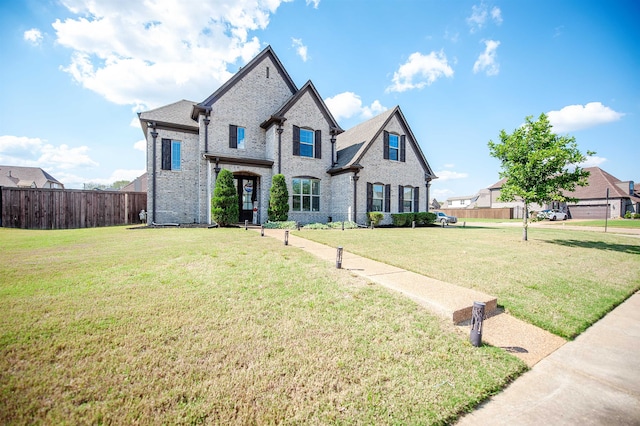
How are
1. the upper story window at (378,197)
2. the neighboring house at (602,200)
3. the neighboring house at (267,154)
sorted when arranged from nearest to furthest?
the neighboring house at (267,154)
the upper story window at (378,197)
the neighboring house at (602,200)

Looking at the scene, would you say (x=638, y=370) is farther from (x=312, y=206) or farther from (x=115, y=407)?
(x=312, y=206)

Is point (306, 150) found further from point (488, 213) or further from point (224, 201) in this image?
point (488, 213)

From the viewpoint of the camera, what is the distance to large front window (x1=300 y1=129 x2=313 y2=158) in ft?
57.2

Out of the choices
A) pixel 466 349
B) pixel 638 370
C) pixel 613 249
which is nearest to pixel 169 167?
pixel 466 349

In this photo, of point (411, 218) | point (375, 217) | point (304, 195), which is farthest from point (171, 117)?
point (411, 218)

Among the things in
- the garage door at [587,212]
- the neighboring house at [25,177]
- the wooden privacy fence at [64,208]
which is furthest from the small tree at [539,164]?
the neighboring house at [25,177]

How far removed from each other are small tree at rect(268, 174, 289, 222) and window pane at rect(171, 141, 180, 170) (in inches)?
229

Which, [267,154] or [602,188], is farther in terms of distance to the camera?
[602,188]

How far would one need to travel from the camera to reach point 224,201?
14.3m

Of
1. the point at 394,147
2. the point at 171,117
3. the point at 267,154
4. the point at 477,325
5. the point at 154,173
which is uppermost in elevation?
Answer: the point at 171,117

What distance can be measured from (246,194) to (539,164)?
14.8 m

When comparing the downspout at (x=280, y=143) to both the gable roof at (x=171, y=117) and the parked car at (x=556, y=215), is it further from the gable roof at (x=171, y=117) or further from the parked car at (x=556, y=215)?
the parked car at (x=556, y=215)

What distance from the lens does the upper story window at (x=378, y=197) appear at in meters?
17.9

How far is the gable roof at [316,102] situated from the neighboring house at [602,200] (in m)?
36.6
